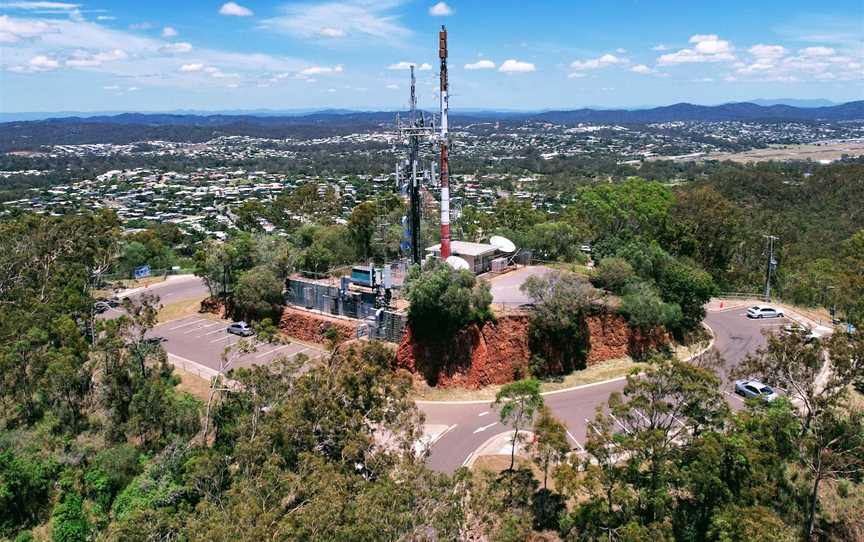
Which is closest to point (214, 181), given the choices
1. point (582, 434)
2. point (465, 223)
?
point (465, 223)

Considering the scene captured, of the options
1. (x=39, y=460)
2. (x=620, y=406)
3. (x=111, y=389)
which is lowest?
(x=39, y=460)

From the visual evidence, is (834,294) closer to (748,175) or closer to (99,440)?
(99,440)

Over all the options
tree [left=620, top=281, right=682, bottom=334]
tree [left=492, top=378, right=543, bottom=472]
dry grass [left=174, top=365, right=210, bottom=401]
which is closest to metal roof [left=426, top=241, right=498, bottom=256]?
tree [left=620, top=281, right=682, bottom=334]

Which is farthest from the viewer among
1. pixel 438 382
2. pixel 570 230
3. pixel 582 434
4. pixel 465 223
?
pixel 465 223

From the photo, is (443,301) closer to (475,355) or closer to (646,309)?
(475,355)

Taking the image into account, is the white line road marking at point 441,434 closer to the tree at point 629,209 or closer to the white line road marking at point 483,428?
the white line road marking at point 483,428

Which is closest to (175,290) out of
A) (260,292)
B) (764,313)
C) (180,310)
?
(180,310)

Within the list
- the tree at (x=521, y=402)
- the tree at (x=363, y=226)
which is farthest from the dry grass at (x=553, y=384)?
the tree at (x=363, y=226)
